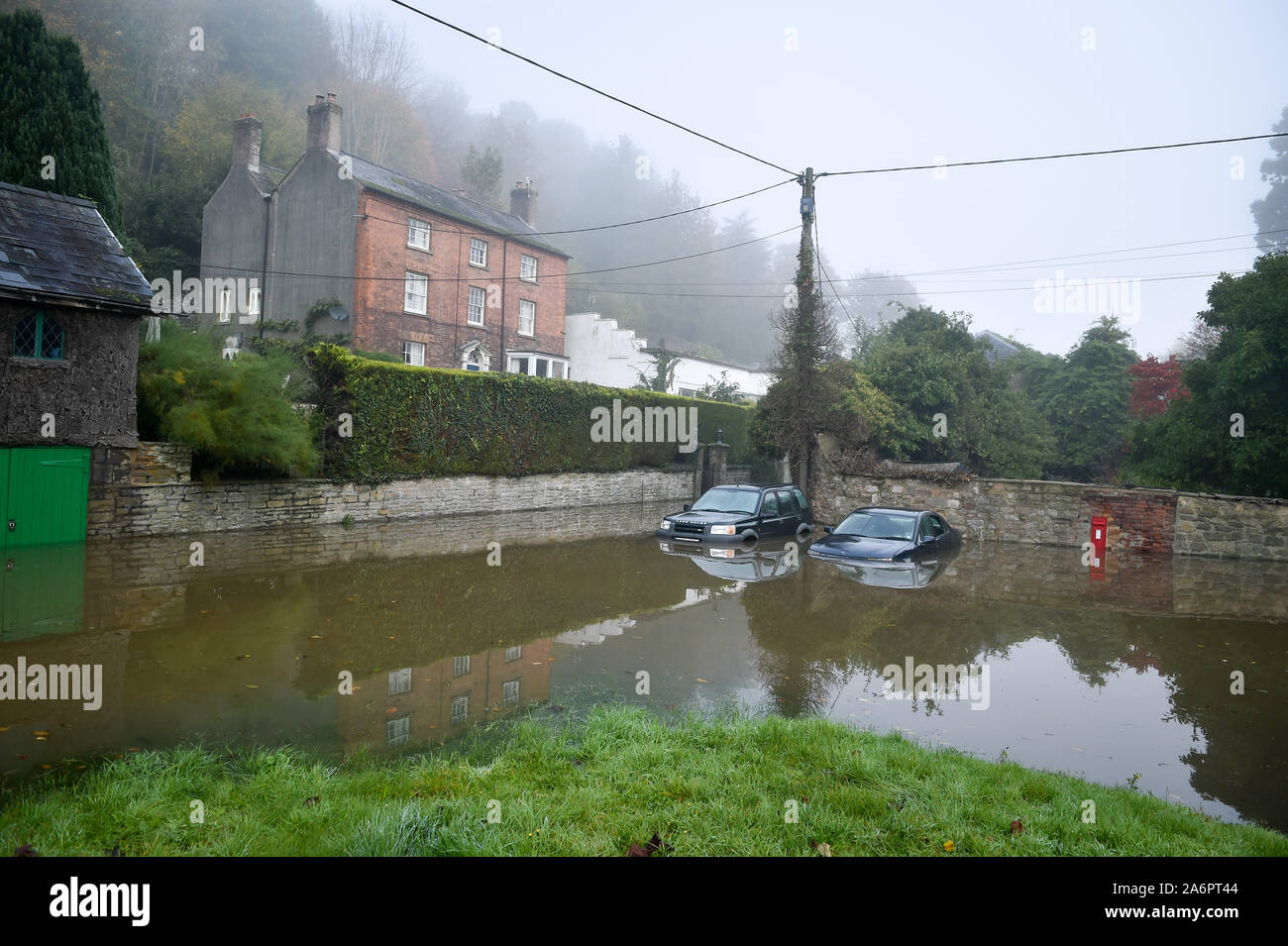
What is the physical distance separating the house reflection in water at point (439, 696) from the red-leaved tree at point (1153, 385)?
91.6ft

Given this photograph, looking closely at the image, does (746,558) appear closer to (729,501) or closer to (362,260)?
(729,501)

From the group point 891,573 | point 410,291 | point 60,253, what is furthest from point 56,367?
point 410,291

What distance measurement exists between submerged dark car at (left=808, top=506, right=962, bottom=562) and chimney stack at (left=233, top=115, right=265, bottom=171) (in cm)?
3211

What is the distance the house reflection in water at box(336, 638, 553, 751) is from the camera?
586cm

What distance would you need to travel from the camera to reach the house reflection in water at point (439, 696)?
586cm

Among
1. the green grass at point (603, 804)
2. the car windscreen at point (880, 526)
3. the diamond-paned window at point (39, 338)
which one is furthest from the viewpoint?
the car windscreen at point (880, 526)

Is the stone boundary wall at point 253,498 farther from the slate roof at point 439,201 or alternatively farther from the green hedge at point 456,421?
the slate roof at point 439,201

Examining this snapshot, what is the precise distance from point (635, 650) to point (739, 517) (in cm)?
834

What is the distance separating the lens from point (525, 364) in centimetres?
3859

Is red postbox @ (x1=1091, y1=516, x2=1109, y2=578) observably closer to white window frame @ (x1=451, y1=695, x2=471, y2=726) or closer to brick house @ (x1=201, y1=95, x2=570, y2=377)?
white window frame @ (x1=451, y1=695, x2=471, y2=726)
